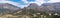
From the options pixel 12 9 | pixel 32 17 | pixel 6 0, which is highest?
pixel 6 0

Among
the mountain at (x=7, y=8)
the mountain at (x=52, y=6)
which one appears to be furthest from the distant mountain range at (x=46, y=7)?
the mountain at (x=7, y=8)

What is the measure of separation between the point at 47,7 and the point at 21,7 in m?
0.31

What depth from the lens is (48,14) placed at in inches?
53.8

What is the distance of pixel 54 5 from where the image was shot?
4.47 ft

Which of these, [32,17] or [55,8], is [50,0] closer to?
[55,8]

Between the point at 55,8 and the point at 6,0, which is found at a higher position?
the point at 6,0

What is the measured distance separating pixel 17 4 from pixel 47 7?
1.17ft

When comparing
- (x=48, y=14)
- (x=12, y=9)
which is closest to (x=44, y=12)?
(x=48, y=14)

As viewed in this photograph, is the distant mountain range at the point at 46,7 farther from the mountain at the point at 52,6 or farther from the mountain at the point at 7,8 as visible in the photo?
the mountain at the point at 7,8

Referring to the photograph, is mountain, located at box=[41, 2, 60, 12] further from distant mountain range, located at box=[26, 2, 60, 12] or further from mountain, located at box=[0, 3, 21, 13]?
mountain, located at box=[0, 3, 21, 13]

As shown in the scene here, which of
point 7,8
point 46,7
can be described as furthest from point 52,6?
point 7,8

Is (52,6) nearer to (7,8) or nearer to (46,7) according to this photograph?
(46,7)

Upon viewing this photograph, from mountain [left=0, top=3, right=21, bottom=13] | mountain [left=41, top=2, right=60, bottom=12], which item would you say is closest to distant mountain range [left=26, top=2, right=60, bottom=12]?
mountain [left=41, top=2, right=60, bottom=12]

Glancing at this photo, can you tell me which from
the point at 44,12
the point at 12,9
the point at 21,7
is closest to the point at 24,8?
the point at 21,7
